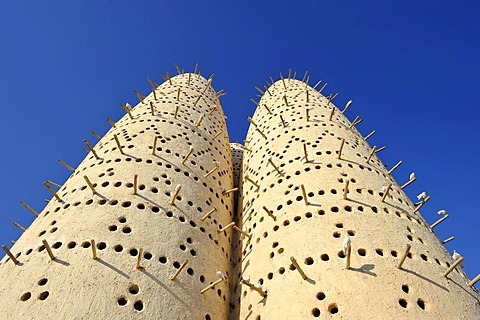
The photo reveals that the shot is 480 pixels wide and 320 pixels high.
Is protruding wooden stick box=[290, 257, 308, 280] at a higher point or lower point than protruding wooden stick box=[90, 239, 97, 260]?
higher

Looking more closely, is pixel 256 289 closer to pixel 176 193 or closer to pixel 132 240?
pixel 132 240

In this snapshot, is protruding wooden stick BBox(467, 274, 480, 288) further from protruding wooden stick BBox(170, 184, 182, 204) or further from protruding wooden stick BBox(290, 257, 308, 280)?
protruding wooden stick BBox(170, 184, 182, 204)

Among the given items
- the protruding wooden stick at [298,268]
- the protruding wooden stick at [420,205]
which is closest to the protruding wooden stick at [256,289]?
the protruding wooden stick at [298,268]

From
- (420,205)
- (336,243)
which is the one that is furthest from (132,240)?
(420,205)

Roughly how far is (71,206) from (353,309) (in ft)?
22.4

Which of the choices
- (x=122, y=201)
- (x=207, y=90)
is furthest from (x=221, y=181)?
(x=207, y=90)

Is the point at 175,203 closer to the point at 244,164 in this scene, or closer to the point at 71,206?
the point at 71,206

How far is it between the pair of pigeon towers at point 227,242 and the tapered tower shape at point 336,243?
3 cm

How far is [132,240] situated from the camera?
8.95m

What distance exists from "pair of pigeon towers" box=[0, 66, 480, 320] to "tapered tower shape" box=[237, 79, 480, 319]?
33mm

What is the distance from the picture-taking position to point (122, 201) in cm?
995

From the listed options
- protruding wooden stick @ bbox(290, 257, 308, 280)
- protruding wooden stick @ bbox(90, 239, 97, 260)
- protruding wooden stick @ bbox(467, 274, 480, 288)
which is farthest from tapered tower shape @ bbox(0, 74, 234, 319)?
protruding wooden stick @ bbox(467, 274, 480, 288)

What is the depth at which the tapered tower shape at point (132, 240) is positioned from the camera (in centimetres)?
764

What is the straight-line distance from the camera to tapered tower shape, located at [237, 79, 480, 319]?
25.3 feet
